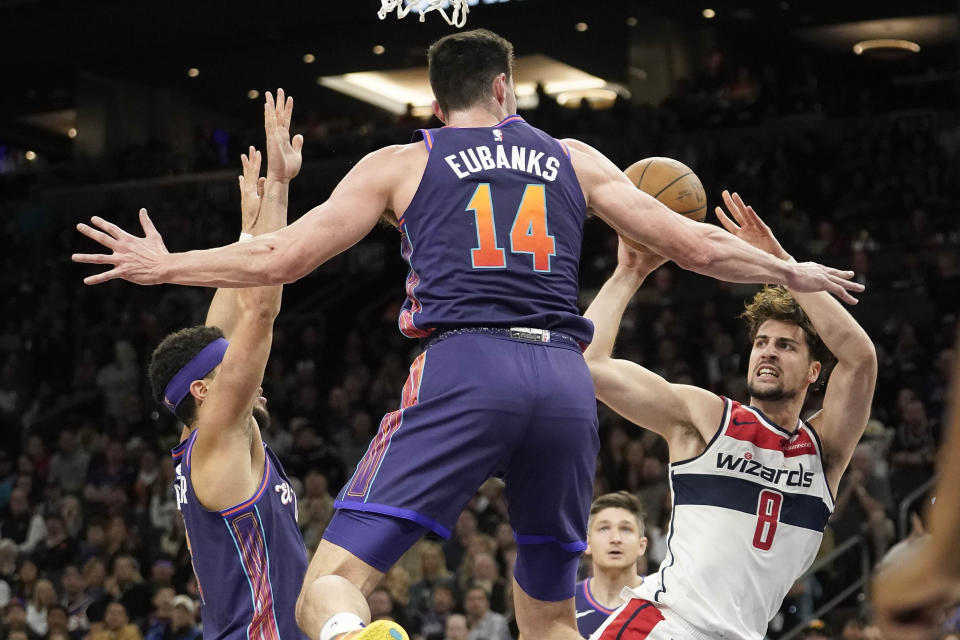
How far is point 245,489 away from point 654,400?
6.39 feet

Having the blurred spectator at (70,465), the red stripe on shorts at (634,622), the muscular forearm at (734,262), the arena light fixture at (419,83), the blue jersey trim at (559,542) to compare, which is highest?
the arena light fixture at (419,83)

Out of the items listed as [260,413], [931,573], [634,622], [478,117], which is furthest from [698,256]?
[931,573]

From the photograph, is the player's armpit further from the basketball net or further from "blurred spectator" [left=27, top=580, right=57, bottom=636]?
"blurred spectator" [left=27, top=580, right=57, bottom=636]

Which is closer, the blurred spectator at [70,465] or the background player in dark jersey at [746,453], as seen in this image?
the background player in dark jersey at [746,453]

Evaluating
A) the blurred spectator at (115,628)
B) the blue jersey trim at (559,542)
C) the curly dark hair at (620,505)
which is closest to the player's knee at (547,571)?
the blue jersey trim at (559,542)

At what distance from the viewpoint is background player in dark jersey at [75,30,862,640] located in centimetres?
426

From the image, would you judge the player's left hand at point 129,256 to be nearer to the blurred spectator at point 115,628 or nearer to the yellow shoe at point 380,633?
the yellow shoe at point 380,633

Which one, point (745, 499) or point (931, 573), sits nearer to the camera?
point (931, 573)

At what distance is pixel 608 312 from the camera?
5969 millimetres

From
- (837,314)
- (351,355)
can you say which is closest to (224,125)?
(351,355)

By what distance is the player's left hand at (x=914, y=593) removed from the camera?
1.71m

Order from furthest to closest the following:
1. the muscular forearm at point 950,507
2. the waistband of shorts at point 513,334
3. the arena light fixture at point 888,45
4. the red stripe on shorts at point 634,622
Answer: the arena light fixture at point 888,45
the red stripe on shorts at point 634,622
the waistband of shorts at point 513,334
the muscular forearm at point 950,507

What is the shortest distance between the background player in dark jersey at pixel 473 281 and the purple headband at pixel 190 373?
1.10 meters

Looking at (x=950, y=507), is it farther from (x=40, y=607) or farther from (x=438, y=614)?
(x=40, y=607)
